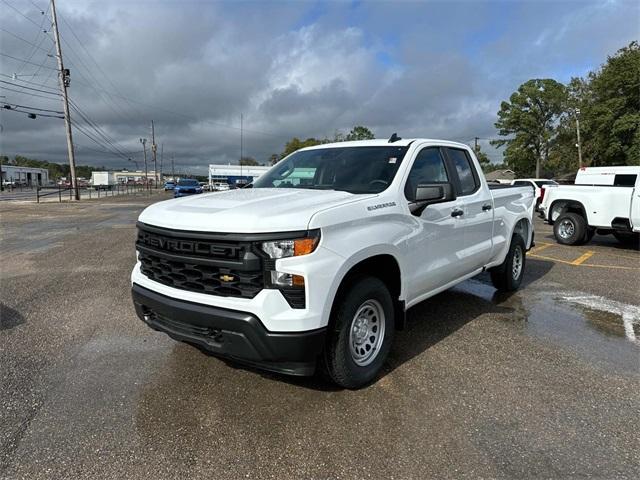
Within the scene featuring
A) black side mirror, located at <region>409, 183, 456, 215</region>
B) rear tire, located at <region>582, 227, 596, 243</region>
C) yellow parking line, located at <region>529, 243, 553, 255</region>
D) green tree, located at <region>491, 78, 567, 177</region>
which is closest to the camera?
black side mirror, located at <region>409, 183, 456, 215</region>

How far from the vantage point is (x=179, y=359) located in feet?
12.8

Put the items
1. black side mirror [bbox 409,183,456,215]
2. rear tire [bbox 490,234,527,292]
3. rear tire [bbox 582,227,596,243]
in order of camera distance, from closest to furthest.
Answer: black side mirror [bbox 409,183,456,215]
rear tire [bbox 490,234,527,292]
rear tire [bbox 582,227,596,243]

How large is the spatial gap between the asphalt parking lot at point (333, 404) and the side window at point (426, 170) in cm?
153

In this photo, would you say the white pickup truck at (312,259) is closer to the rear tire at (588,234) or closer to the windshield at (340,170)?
the windshield at (340,170)

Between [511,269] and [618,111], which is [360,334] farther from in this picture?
[618,111]

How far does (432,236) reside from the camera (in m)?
3.98

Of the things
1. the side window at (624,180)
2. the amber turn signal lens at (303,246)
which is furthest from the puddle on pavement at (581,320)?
the side window at (624,180)

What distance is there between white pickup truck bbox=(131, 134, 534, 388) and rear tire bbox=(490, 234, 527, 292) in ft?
5.86

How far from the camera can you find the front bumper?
2781 mm

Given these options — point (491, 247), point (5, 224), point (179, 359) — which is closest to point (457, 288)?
point (491, 247)

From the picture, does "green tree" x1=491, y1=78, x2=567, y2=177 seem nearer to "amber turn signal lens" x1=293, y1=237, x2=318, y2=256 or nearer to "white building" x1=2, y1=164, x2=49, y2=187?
"amber turn signal lens" x1=293, y1=237, x2=318, y2=256

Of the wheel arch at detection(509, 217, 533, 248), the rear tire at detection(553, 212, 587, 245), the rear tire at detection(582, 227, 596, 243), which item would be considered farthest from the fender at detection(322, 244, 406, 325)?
the rear tire at detection(582, 227, 596, 243)

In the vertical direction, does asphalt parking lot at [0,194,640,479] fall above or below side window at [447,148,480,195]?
below

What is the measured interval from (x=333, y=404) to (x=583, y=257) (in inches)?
323
